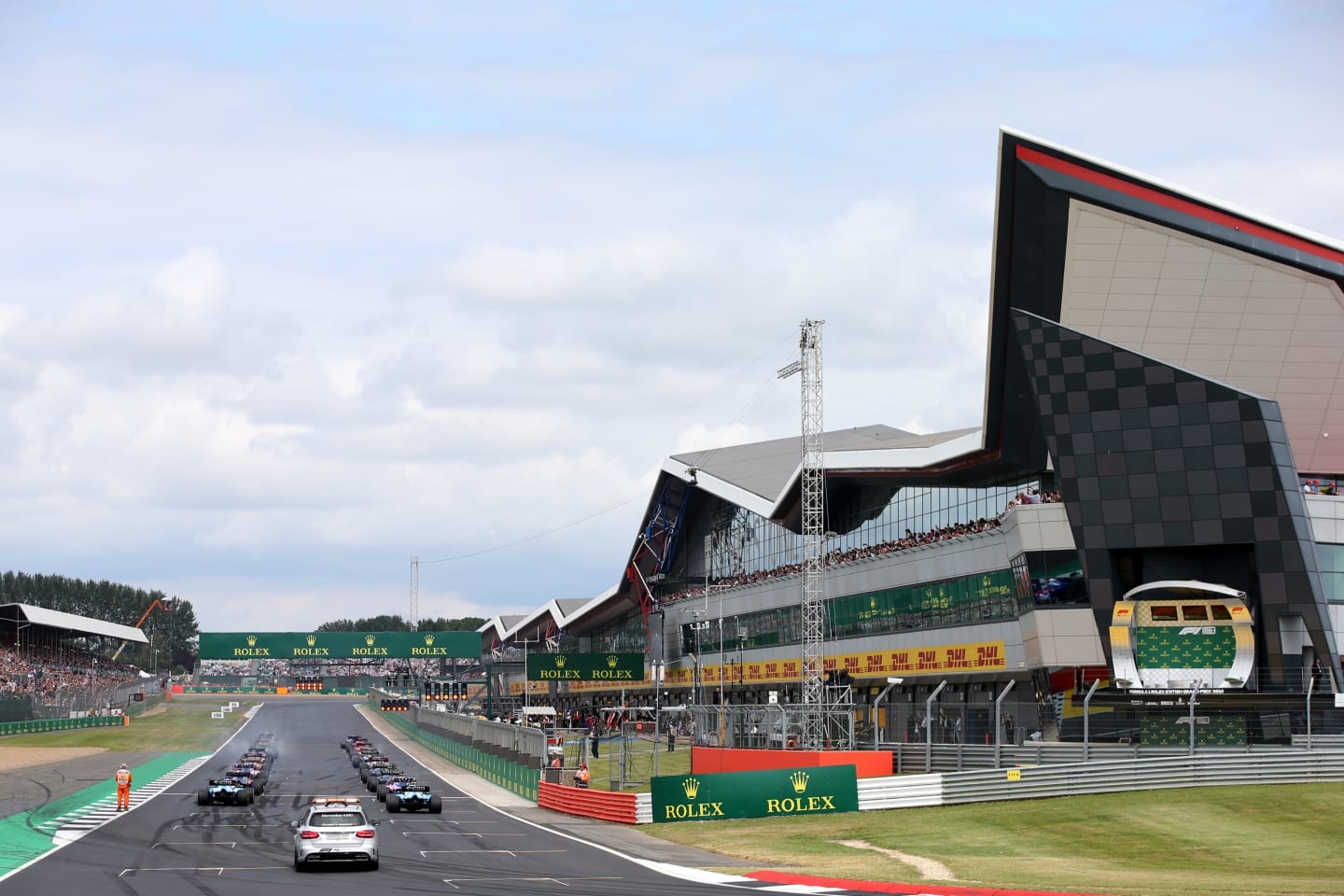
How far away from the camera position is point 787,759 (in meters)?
47.5

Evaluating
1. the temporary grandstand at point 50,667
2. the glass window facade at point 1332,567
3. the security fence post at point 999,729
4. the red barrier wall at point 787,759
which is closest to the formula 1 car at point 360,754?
the red barrier wall at point 787,759

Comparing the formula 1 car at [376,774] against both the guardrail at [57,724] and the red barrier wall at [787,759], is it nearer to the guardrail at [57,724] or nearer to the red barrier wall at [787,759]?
the red barrier wall at [787,759]

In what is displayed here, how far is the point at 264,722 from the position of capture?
12125 centimetres

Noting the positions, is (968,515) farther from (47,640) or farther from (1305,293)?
(47,640)

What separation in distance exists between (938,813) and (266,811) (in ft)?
74.3

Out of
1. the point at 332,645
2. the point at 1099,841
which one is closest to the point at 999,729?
the point at 1099,841

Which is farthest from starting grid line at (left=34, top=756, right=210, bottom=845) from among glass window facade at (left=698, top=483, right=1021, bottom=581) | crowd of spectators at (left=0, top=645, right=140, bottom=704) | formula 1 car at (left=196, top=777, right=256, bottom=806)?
crowd of spectators at (left=0, top=645, right=140, bottom=704)

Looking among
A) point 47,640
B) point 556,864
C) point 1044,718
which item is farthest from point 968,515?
point 47,640

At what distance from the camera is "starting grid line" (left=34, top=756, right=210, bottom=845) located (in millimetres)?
37438

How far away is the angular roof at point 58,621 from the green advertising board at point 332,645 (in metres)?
13.2

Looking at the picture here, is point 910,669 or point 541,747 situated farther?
point 910,669

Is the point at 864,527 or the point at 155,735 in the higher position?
the point at 864,527

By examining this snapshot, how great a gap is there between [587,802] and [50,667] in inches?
3974

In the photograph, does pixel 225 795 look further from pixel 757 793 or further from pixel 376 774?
pixel 757 793
